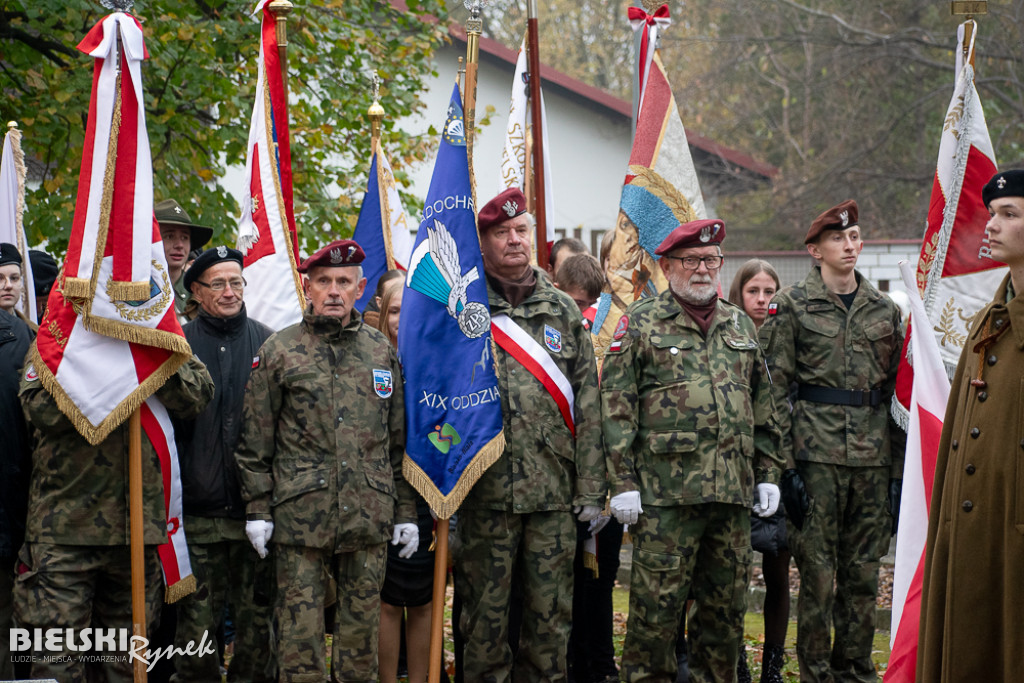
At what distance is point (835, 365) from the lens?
19.3 ft

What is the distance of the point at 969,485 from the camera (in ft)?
12.3

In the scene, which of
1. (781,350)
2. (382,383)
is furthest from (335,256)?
(781,350)

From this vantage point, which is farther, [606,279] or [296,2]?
[296,2]

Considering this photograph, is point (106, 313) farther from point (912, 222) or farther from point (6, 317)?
point (912, 222)

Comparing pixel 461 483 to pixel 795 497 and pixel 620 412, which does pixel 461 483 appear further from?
pixel 795 497

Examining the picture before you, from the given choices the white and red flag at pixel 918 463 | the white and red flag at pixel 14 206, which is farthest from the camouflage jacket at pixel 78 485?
the white and red flag at pixel 918 463

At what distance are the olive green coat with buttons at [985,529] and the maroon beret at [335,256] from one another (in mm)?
2825

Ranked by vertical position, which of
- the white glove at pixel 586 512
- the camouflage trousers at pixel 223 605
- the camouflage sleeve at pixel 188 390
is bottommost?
the camouflage trousers at pixel 223 605

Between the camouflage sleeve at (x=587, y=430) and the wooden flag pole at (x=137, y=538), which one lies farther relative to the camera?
the camouflage sleeve at (x=587, y=430)

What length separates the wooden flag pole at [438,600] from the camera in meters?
5.04

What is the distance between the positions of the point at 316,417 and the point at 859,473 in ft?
9.27

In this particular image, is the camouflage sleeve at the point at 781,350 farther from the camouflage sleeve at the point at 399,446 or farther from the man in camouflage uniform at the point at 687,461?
the camouflage sleeve at the point at 399,446

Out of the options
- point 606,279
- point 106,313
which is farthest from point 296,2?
point 106,313

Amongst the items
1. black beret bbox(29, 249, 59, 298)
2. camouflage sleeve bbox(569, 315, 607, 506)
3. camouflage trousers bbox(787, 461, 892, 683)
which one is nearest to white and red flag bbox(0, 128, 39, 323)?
black beret bbox(29, 249, 59, 298)
